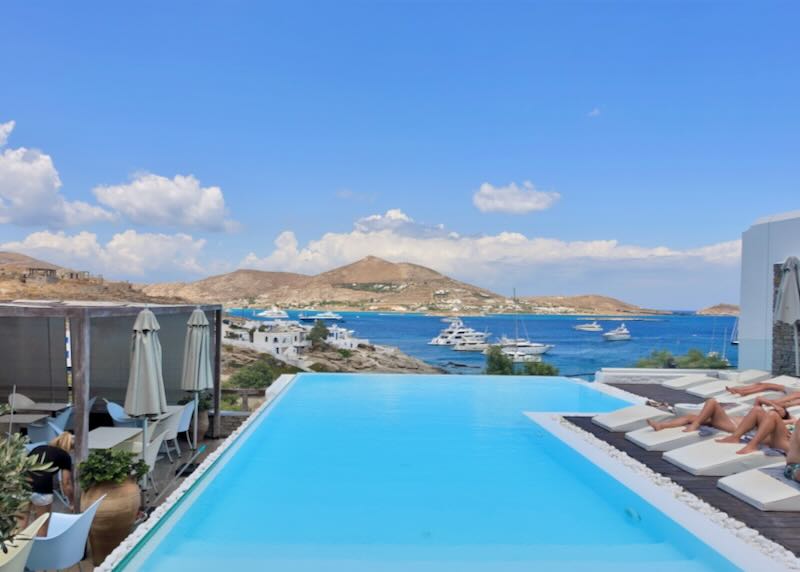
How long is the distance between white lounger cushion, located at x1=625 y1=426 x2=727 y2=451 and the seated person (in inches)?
206

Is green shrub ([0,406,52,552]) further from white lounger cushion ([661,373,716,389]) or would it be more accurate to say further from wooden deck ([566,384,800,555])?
white lounger cushion ([661,373,716,389])

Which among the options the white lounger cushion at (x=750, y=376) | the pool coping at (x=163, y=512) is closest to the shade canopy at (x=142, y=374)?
the pool coping at (x=163, y=512)

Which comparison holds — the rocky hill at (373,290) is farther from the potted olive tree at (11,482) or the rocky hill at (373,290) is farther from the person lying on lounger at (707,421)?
the potted olive tree at (11,482)

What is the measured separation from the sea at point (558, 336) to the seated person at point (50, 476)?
31411 millimetres

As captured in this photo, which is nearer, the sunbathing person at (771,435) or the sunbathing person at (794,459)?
the sunbathing person at (794,459)

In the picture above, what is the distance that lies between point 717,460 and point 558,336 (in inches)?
2542

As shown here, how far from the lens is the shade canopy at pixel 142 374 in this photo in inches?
201

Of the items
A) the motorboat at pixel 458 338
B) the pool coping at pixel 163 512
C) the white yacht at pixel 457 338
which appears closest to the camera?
the pool coping at pixel 163 512

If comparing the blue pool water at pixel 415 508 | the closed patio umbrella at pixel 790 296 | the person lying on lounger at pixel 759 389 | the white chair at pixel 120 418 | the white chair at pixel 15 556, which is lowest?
the blue pool water at pixel 415 508

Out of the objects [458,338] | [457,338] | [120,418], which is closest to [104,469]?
[120,418]

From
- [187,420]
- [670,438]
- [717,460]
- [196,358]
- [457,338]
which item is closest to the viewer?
[717,460]

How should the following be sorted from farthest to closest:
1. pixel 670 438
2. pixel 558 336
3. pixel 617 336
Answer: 1. pixel 558 336
2. pixel 617 336
3. pixel 670 438

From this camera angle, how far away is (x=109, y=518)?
405 centimetres

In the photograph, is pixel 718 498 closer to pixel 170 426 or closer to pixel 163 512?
pixel 163 512
